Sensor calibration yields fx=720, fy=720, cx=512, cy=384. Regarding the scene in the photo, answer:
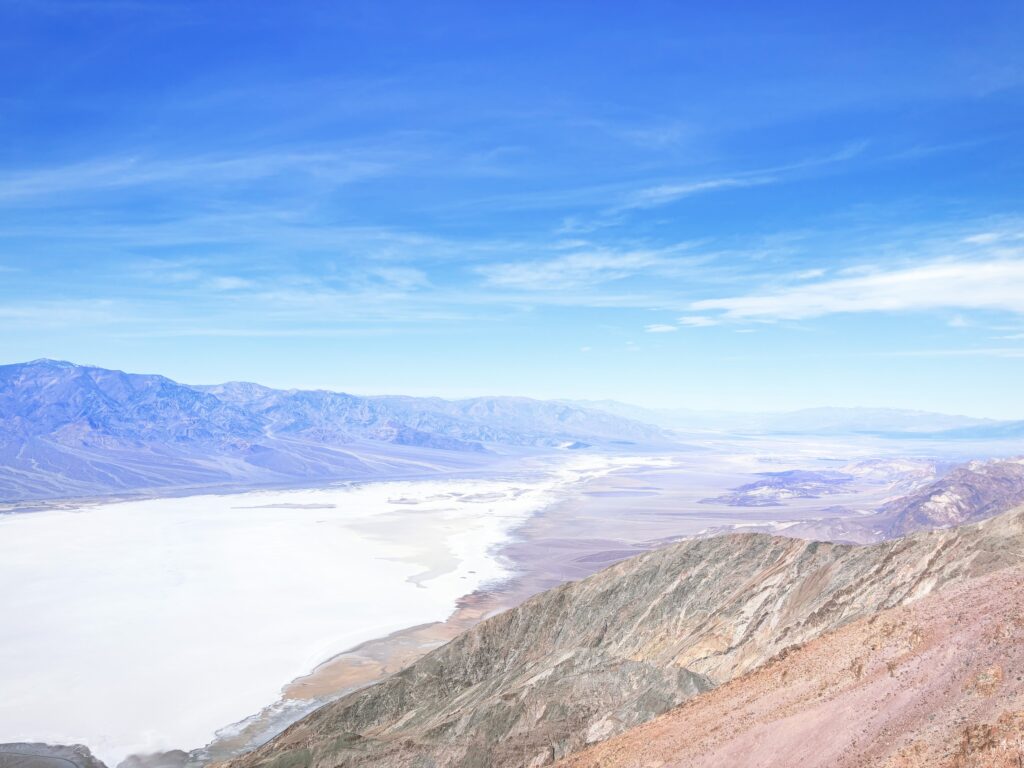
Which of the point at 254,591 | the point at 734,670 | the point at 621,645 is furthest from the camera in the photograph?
the point at 254,591

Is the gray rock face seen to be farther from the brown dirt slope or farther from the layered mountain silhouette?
the brown dirt slope

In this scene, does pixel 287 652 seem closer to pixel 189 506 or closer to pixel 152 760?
pixel 152 760

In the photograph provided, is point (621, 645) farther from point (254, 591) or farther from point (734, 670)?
point (254, 591)

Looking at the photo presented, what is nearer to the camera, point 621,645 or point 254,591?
point 621,645

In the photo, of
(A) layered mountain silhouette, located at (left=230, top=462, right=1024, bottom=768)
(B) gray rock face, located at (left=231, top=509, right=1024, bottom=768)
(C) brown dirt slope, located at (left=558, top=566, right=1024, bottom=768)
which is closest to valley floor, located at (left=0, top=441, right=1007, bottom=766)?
(B) gray rock face, located at (left=231, top=509, right=1024, bottom=768)

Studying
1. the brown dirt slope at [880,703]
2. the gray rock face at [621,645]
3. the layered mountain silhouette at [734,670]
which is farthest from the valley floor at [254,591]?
the brown dirt slope at [880,703]

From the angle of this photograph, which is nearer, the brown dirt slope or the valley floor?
the brown dirt slope

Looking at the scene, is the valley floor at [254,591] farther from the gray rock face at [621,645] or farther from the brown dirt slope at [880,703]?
the brown dirt slope at [880,703]

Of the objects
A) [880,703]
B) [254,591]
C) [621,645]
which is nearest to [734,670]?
[621,645]
